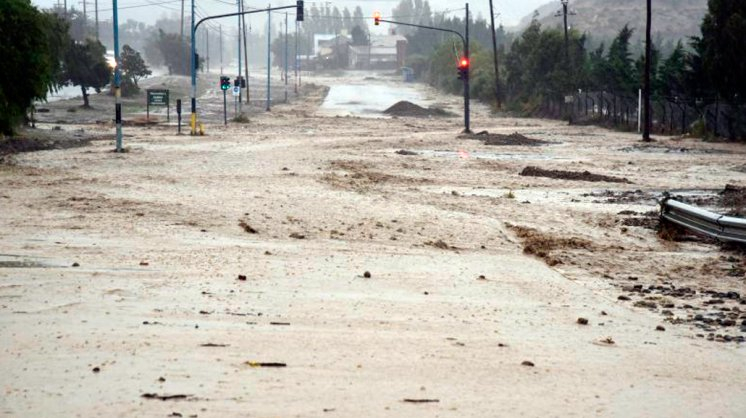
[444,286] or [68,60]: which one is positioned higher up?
[68,60]

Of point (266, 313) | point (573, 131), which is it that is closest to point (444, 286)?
point (266, 313)

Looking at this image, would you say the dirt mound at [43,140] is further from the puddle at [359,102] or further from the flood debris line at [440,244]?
the puddle at [359,102]

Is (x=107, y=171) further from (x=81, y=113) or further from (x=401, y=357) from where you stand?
(x=81, y=113)

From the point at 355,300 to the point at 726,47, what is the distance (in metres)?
40.1

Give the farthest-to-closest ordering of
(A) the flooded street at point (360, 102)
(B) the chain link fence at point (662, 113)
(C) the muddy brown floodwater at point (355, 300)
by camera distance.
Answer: (A) the flooded street at point (360, 102)
(B) the chain link fence at point (662, 113)
(C) the muddy brown floodwater at point (355, 300)


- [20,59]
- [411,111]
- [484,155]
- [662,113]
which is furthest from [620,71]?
[20,59]

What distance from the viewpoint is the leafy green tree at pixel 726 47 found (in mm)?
45875

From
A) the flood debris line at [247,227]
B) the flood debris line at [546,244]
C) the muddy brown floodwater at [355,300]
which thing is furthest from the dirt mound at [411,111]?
the flood debris line at [247,227]

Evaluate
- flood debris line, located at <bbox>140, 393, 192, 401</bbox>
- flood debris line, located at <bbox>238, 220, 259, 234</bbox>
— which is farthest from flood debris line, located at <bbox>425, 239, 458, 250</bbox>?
flood debris line, located at <bbox>140, 393, 192, 401</bbox>

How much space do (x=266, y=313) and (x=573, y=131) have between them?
48191mm

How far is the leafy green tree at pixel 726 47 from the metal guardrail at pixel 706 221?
30367 millimetres

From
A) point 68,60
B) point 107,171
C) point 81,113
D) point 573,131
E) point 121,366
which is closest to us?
point 121,366

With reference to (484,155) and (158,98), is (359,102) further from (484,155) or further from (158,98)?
(484,155)

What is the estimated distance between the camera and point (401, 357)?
29.0 feet
